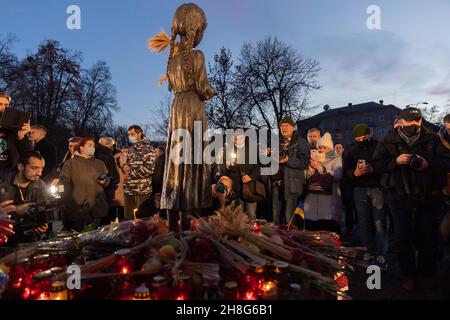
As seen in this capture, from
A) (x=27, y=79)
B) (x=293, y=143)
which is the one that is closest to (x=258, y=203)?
Result: (x=293, y=143)

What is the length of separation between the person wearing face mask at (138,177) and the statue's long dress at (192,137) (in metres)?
2.63

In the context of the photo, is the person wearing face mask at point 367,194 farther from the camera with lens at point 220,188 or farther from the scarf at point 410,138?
the camera with lens at point 220,188

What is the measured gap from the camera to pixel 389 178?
4.59m

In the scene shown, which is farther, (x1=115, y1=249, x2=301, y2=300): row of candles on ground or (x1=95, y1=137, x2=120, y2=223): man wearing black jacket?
(x1=95, y1=137, x2=120, y2=223): man wearing black jacket

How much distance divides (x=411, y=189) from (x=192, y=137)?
9.15ft

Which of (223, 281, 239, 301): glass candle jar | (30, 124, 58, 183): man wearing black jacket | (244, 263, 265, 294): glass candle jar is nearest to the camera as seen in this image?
(223, 281, 239, 301): glass candle jar

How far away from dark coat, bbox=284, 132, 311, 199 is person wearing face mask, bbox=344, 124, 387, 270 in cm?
69

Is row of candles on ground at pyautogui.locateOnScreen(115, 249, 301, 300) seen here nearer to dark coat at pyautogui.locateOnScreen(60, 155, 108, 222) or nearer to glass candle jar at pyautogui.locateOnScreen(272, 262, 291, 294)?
glass candle jar at pyautogui.locateOnScreen(272, 262, 291, 294)

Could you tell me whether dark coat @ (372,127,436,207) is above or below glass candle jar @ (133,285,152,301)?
above

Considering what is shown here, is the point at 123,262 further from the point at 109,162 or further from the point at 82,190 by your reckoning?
the point at 109,162

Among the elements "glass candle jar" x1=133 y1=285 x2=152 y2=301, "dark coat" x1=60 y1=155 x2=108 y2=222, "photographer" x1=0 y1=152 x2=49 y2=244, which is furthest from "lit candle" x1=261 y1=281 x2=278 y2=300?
"dark coat" x1=60 y1=155 x2=108 y2=222

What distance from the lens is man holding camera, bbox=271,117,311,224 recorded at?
6.07m
